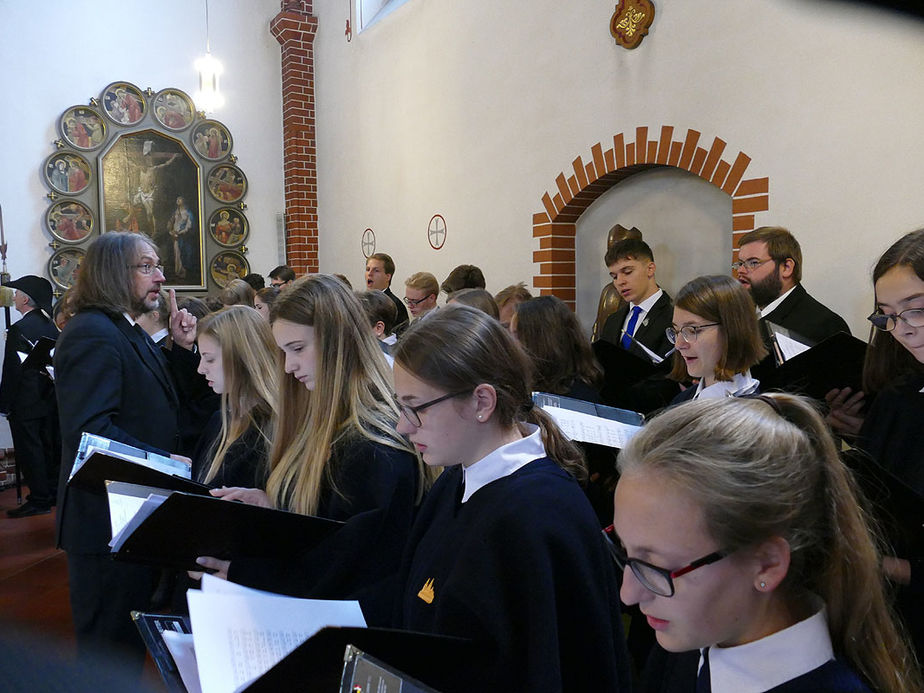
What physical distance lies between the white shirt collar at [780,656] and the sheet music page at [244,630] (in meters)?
0.70

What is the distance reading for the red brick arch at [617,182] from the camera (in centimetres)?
457

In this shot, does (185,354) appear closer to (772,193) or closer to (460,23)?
(772,193)

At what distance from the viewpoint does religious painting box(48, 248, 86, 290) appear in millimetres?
9109

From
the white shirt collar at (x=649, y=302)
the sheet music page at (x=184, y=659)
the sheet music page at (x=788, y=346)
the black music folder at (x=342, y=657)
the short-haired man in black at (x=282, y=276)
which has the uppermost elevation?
the short-haired man in black at (x=282, y=276)

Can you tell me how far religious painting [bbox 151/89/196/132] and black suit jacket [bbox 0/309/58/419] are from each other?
→ 3727mm

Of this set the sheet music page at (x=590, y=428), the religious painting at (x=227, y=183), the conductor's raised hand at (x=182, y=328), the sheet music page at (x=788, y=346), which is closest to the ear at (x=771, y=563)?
the sheet music page at (x=590, y=428)

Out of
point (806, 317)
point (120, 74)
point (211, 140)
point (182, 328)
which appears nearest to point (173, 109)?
point (211, 140)

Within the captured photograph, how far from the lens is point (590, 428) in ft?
7.50

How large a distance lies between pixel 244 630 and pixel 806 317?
3067 millimetres

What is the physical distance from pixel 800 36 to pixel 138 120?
7.99m

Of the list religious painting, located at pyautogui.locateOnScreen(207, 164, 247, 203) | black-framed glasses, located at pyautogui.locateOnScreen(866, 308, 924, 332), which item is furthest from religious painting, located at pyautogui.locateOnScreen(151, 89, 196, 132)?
black-framed glasses, located at pyautogui.locateOnScreen(866, 308, 924, 332)

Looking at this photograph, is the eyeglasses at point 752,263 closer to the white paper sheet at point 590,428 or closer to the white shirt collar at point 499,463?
the white paper sheet at point 590,428

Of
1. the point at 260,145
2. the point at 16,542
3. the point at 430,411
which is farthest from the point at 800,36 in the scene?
the point at 260,145

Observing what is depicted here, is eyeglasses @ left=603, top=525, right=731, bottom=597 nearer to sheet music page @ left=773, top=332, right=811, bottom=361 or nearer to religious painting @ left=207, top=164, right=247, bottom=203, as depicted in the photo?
sheet music page @ left=773, top=332, right=811, bottom=361
